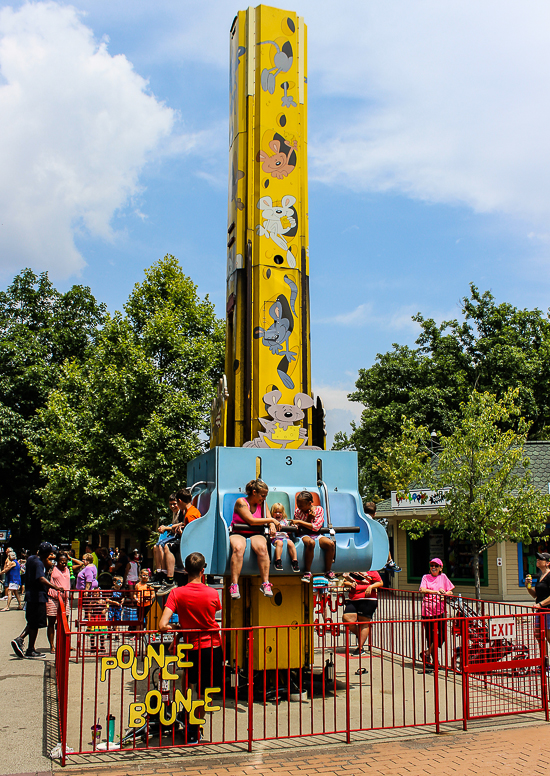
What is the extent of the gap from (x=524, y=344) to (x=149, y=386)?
70.2ft

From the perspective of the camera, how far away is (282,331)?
9398mm

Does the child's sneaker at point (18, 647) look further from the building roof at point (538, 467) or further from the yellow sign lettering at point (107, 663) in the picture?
the building roof at point (538, 467)

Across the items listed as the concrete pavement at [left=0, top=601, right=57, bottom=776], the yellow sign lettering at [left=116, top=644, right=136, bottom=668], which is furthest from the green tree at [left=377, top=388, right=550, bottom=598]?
the yellow sign lettering at [left=116, top=644, right=136, bottom=668]

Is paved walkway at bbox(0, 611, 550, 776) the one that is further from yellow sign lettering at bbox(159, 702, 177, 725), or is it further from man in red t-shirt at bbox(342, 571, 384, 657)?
man in red t-shirt at bbox(342, 571, 384, 657)

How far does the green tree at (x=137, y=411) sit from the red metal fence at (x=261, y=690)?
1349cm

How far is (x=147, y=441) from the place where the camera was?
23.7m

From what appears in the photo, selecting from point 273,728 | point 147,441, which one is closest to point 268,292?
point 273,728

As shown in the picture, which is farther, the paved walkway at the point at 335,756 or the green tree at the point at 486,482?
the green tree at the point at 486,482

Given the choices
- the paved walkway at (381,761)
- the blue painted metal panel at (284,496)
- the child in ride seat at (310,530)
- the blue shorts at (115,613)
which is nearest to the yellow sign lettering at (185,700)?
the paved walkway at (381,761)

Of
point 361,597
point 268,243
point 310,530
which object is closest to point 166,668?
point 310,530

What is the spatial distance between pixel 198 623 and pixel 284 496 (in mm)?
2403

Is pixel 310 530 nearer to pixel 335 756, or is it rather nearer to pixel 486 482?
pixel 335 756

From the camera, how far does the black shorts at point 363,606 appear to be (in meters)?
10.6

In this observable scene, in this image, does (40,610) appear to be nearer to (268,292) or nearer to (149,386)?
(268,292)
